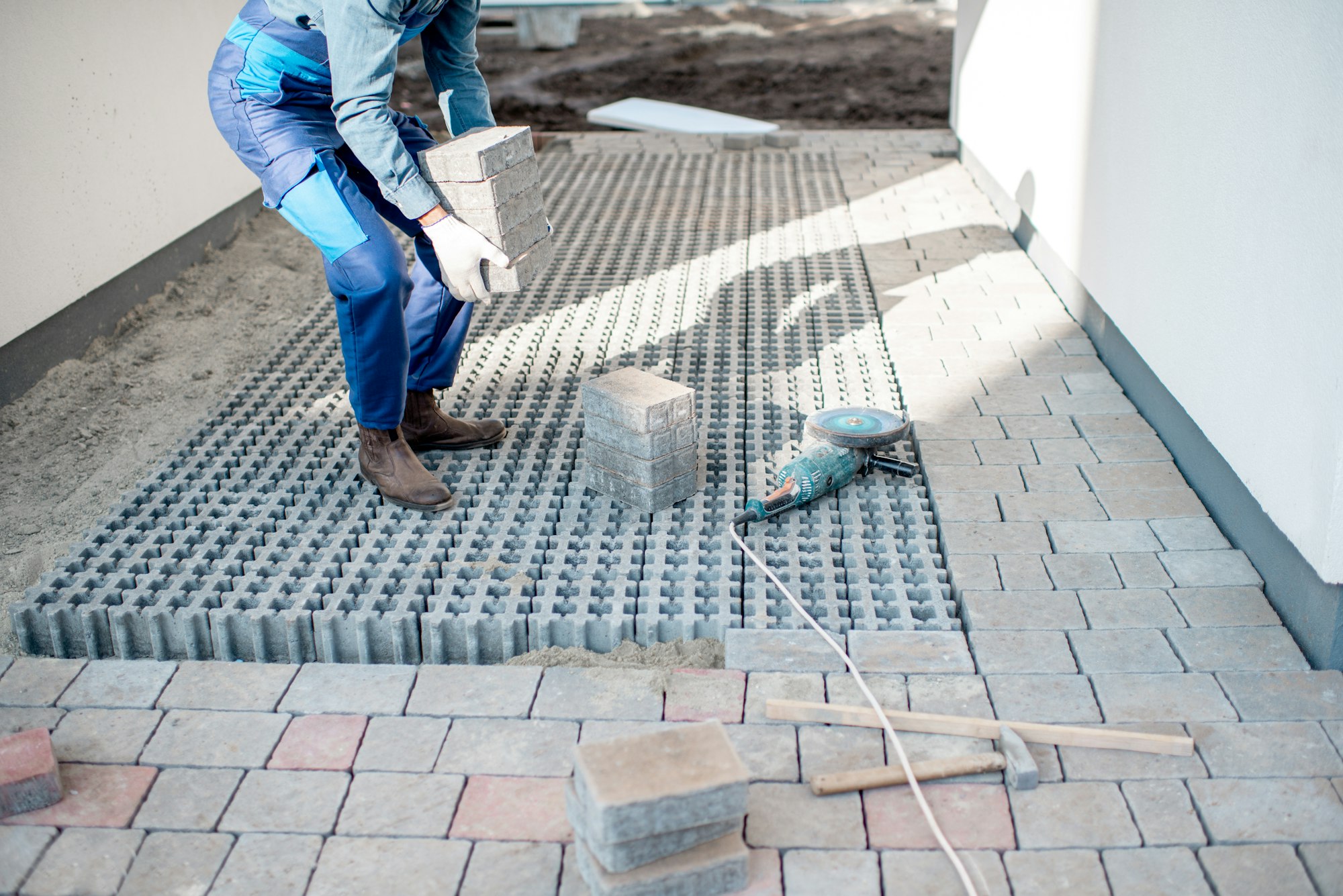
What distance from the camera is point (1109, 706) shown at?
8.55ft

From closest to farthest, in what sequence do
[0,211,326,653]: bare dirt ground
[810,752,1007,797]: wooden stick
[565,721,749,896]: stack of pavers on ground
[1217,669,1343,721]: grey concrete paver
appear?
1. [565,721,749,896]: stack of pavers on ground
2. [810,752,1007,797]: wooden stick
3. [1217,669,1343,721]: grey concrete paver
4. [0,211,326,653]: bare dirt ground

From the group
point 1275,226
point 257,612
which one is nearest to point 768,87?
point 1275,226

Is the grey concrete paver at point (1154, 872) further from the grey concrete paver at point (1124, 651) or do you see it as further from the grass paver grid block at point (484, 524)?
the grass paver grid block at point (484, 524)

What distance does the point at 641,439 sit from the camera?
11.0ft

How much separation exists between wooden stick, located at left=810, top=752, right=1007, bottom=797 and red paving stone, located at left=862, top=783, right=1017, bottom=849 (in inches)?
1.1

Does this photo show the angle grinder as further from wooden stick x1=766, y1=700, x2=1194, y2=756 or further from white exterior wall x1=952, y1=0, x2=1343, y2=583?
white exterior wall x1=952, y1=0, x2=1343, y2=583

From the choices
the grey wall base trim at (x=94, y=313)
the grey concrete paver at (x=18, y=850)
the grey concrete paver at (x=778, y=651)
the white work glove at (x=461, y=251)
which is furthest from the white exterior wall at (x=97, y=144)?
the grey concrete paver at (x=778, y=651)

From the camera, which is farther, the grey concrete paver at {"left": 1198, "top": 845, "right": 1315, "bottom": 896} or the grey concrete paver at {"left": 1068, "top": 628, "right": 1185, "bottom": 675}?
the grey concrete paver at {"left": 1068, "top": 628, "right": 1185, "bottom": 675}

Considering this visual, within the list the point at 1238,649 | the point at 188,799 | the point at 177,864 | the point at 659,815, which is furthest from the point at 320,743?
the point at 1238,649

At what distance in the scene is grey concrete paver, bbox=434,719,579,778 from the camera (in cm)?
248

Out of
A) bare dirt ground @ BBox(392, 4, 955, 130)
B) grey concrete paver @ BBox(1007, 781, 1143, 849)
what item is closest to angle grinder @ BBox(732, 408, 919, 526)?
grey concrete paver @ BBox(1007, 781, 1143, 849)

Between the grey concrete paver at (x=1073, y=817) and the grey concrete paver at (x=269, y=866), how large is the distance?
149 centimetres

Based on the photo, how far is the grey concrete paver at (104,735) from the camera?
8.32 ft

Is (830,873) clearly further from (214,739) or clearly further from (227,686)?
(227,686)
